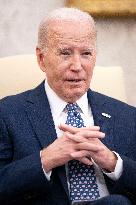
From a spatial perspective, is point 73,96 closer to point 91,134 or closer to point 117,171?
point 91,134

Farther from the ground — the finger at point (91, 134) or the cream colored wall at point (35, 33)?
the cream colored wall at point (35, 33)

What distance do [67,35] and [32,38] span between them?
86cm

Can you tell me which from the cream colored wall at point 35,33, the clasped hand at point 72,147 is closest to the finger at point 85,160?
the clasped hand at point 72,147

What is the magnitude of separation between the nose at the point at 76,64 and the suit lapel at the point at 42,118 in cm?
18

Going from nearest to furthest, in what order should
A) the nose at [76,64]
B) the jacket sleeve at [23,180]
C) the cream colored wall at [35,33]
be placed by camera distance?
1. the jacket sleeve at [23,180]
2. the nose at [76,64]
3. the cream colored wall at [35,33]

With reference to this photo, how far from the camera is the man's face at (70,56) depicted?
1775 mm

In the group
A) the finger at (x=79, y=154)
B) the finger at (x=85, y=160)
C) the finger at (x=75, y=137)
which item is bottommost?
the finger at (x=85, y=160)

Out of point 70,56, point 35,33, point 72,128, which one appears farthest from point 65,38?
point 35,33

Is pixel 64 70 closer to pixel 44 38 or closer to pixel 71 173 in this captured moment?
pixel 44 38

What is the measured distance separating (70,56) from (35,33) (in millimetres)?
856

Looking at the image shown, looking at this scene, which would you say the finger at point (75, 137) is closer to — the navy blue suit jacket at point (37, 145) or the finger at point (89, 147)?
the finger at point (89, 147)

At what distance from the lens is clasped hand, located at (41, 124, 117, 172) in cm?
167

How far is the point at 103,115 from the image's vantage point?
1.89 meters

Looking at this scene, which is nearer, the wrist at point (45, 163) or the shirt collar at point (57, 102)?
the wrist at point (45, 163)
